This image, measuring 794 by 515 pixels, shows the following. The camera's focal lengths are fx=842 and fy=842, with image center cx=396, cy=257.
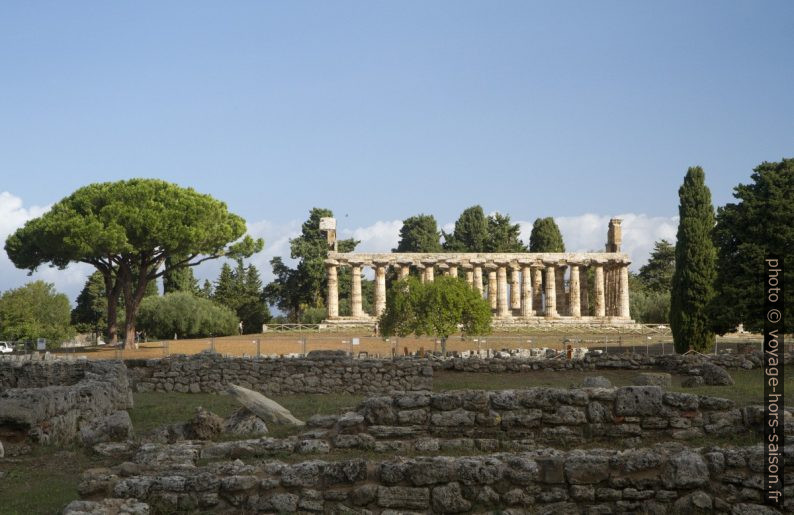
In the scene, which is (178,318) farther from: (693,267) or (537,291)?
(693,267)

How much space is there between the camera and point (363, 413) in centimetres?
1230

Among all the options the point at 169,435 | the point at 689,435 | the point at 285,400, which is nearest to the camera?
the point at 689,435

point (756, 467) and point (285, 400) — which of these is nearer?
point (756, 467)

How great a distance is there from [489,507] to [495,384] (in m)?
18.2

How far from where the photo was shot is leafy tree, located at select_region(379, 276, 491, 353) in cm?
4691

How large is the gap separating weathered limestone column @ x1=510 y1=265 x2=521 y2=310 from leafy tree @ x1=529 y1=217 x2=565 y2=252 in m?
7.32

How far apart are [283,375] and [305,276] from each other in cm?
7020

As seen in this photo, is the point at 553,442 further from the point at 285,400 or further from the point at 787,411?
the point at 285,400

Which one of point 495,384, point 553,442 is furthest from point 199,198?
point 553,442

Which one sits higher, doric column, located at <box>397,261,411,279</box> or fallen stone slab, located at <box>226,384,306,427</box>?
doric column, located at <box>397,261,411,279</box>

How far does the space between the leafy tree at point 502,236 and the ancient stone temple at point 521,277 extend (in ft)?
45.7

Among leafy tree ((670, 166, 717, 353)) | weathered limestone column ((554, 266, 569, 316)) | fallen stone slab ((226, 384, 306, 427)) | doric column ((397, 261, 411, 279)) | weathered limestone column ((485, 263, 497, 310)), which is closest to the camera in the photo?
fallen stone slab ((226, 384, 306, 427))

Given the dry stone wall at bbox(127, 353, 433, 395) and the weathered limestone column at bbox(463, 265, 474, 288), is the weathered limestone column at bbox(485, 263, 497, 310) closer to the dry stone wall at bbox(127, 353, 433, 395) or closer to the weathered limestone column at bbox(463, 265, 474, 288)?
the weathered limestone column at bbox(463, 265, 474, 288)

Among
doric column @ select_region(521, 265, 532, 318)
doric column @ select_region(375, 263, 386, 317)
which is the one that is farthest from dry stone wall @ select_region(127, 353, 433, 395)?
doric column @ select_region(521, 265, 532, 318)
